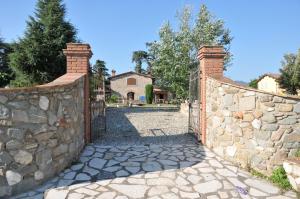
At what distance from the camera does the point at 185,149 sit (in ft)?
18.5

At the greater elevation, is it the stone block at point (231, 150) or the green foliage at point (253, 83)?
the green foliage at point (253, 83)

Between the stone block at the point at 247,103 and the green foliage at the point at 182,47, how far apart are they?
33.9ft

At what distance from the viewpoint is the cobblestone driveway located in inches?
144

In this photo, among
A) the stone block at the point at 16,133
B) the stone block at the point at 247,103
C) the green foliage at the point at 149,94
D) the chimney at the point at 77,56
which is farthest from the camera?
the green foliage at the point at 149,94

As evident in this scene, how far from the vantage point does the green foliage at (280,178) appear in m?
3.92

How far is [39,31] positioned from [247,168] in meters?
14.1

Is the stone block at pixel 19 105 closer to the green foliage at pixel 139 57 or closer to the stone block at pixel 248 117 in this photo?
the stone block at pixel 248 117

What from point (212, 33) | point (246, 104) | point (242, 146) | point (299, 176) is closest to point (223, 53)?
point (246, 104)

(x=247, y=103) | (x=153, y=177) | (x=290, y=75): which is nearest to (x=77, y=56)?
(x=153, y=177)

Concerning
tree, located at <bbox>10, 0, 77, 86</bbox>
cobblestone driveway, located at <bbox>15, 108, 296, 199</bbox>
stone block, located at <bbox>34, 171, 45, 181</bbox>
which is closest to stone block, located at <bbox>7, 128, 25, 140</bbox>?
stone block, located at <bbox>34, 171, 45, 181</bbox>

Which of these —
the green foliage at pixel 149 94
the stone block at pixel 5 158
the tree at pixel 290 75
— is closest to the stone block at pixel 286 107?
the stone block at pixel 5 158

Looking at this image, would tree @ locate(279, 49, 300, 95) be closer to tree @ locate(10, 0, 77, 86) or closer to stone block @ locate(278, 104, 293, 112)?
tree @ locate(10, 0, 77, 86)

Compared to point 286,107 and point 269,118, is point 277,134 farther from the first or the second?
point 286,107

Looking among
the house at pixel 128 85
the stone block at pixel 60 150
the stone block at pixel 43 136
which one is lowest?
the stone block at pixel 60 150
